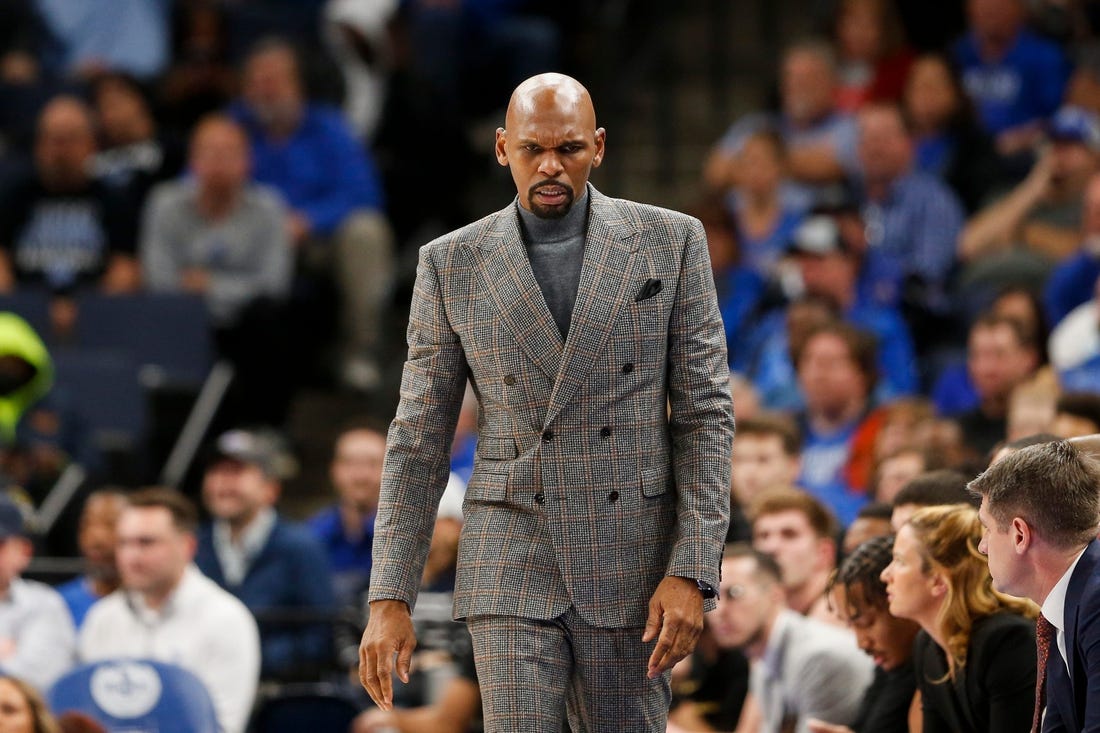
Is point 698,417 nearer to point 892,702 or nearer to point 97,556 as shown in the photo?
point 892,702

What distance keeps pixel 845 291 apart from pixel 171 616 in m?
3.64

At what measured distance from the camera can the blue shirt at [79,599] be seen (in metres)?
7.58

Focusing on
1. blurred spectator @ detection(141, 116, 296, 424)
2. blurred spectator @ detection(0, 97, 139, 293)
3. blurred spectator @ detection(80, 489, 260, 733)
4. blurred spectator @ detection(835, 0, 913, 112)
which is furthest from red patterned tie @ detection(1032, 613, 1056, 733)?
blurred spectator @ detection(0, 97, 139, 293)

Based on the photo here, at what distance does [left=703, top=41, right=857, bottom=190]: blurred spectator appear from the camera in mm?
10172

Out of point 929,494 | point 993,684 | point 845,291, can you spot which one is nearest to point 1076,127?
point 845,291

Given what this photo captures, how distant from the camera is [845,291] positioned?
29.9 ft

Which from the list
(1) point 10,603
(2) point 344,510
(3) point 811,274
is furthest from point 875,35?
(1) point 10,603

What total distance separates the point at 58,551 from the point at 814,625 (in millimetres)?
4117

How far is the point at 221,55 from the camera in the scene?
11891 millimetres

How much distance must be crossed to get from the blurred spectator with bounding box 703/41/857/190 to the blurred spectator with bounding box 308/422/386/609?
2.77 meters

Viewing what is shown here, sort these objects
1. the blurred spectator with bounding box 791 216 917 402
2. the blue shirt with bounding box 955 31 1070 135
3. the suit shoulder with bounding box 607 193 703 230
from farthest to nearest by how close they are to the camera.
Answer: the blue shirt with bounding box 955 31 1070 135, the blurred spectator with bounding box 791 216 917 402, the suit shoulder with bounding box 607 193 703 230

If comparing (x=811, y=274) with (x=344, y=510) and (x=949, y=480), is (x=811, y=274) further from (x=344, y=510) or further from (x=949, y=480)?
(x=949, y=480)

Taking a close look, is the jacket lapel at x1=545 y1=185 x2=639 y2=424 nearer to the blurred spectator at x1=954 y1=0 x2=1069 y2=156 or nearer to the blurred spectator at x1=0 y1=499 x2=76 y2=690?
the blurred spectator at x1=0 y1=499 x2=76 y2=690

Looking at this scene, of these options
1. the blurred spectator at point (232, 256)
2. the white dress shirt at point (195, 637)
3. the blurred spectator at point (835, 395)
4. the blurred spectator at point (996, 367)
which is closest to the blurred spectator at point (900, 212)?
the blurred spectator at point (835, 395)
